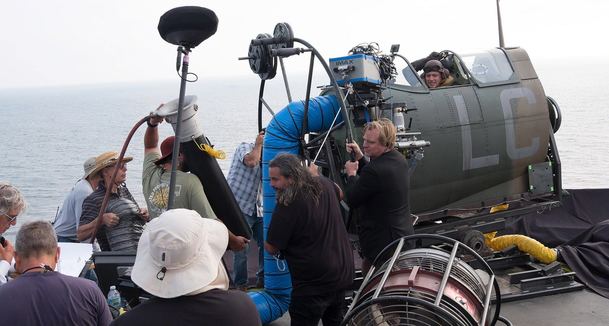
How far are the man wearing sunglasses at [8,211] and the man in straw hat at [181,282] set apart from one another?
1677mm

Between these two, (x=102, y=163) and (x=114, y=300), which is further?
(x=102, y=163)

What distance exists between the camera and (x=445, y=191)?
23.7 ft

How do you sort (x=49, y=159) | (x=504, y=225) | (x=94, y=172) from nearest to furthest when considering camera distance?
(x=94, y=172) → (x=504, y=225) → (x=49, y=159)

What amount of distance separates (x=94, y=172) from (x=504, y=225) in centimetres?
444

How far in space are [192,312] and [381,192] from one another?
9.18ft

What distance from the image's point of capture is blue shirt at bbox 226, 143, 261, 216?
6.74 metres

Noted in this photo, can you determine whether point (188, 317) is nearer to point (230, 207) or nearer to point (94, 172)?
point (230, 207)

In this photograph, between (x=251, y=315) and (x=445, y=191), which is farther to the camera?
(x=445, y=191)

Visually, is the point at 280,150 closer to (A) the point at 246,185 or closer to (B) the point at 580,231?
(A) the point at 246,185

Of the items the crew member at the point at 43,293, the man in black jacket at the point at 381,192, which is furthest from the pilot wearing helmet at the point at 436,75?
the crew member at the point at 43,293

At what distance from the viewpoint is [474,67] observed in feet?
25.3

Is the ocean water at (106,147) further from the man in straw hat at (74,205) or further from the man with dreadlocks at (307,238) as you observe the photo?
the man with dreadlocks at (307,238)

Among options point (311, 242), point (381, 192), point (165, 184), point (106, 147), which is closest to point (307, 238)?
point (311, 242)

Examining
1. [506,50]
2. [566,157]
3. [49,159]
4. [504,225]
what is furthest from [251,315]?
[49,159]
